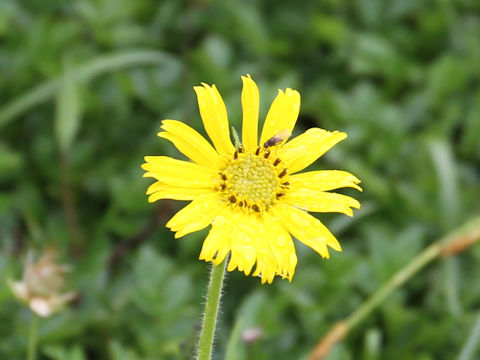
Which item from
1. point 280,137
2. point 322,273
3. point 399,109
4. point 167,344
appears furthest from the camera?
point 399,109

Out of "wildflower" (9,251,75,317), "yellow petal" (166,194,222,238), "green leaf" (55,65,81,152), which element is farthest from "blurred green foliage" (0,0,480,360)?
"yellow petal" (166,194,222,238)

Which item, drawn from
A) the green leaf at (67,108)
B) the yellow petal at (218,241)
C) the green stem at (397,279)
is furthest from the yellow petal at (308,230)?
the green leaf at (67,108)

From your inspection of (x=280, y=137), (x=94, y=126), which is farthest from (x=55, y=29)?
(x=280, y=137)

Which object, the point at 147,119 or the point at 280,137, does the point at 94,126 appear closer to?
the point at 147,119

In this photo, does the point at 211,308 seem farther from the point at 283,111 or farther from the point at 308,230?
the point at 283,111

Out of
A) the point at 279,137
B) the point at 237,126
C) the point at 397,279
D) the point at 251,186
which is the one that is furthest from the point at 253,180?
the point at 237,126

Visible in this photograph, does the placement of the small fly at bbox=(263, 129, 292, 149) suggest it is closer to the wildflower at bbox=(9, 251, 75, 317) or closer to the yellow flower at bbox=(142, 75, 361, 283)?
the yellow flower at bbox=(142, 75, 361, 283)

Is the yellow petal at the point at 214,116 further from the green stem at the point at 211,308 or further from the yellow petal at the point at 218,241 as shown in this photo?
the green stem at the point at 211,308
